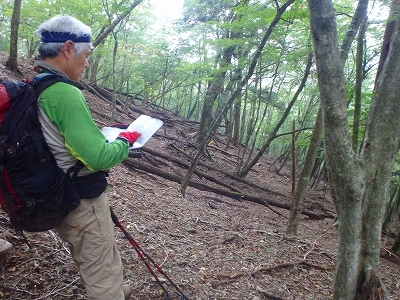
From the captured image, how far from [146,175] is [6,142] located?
250 inches

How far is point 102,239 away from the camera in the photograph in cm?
195

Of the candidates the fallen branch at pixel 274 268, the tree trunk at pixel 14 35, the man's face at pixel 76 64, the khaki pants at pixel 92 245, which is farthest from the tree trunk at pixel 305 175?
the tree trunk at pixel 14 35

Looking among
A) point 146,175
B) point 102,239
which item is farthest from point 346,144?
point 146,175

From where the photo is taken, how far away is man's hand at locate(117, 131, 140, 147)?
6.61ft

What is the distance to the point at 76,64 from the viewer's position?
190cm

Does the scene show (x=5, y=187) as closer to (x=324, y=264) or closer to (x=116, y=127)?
(x=116, y=127)

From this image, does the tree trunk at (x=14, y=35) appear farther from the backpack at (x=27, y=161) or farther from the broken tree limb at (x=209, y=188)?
the backpack at (x=27, y=161)

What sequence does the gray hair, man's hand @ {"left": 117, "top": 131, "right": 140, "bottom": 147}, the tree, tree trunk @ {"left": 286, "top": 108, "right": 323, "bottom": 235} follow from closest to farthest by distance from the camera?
1. the gray hair
2. man's hand @ {"left": 117, "top": 131, "right": 140, "bottom": 147}
3. the tree
4. tree trunk @ {"left": 286, "top": 108, "right": 323, "bottom": 235}

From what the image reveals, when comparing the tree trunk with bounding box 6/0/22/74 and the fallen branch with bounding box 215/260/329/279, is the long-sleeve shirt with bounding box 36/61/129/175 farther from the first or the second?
the tree trunk with bounding box 6/0/22/74

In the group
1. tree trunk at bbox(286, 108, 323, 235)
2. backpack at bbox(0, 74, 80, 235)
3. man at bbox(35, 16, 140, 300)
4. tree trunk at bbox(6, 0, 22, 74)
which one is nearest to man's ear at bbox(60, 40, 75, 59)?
man at bbox(35, 16, 140, 300)

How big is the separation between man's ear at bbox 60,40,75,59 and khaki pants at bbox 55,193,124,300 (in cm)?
93

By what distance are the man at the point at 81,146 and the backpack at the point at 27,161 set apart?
60 millimetres

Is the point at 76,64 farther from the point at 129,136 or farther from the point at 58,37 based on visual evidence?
the point at 129,136

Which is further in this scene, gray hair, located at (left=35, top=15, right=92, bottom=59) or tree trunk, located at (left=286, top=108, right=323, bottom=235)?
tree trunk, located at (left=286, top=108, right=323, bottom=235)
